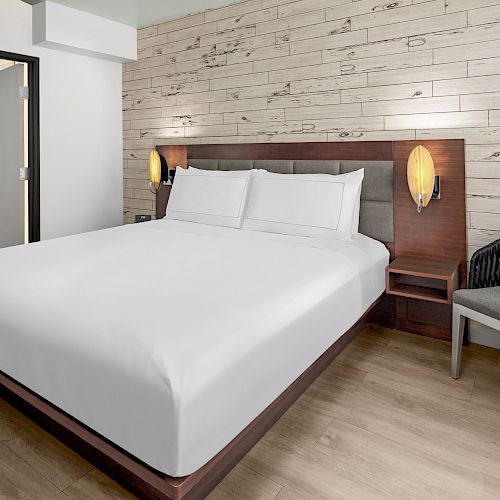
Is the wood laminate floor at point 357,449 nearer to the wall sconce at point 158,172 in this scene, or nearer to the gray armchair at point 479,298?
the gray armchair at point 479,298

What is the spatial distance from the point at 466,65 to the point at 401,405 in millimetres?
2142

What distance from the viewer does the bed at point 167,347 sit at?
48.6 inches

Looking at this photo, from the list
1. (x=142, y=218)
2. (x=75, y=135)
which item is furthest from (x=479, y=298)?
(x=75, y=135)

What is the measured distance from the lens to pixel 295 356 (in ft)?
5.65

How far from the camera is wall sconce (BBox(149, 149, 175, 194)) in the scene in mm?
4262

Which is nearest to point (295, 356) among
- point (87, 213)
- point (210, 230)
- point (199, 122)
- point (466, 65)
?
point (210, 230)

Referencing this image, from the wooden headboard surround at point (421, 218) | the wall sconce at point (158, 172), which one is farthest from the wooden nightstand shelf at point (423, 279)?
the wall sconce at point (158, 172)

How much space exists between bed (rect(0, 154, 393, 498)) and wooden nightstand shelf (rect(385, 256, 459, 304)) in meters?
0.44

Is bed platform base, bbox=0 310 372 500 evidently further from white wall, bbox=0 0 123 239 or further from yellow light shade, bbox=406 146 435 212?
white wall, bbox=0 0 123 239

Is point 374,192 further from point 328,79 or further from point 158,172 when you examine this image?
point 158,172

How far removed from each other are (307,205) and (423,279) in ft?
3.16

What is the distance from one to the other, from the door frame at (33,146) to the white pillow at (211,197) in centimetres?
144

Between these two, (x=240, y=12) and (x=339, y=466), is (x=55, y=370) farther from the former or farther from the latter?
(x=240, y=12)

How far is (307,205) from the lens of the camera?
300cm
